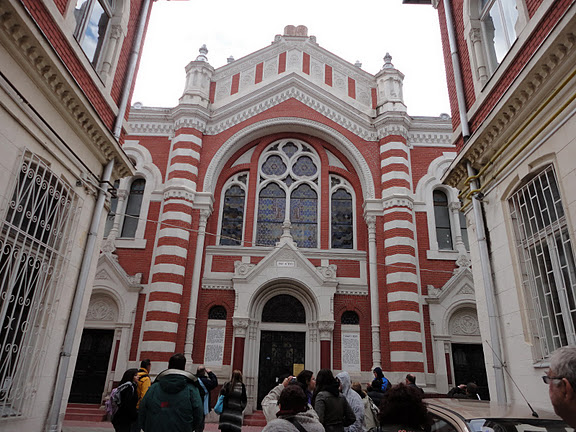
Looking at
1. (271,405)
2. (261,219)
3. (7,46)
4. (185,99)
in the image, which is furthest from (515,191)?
(185,99)

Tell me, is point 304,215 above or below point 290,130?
below

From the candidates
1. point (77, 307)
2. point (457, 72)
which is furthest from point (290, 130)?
point (77, 307)

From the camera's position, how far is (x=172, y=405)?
4215 mm

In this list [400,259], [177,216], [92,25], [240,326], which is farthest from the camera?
[177,216]

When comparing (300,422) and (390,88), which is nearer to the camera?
(300,422)

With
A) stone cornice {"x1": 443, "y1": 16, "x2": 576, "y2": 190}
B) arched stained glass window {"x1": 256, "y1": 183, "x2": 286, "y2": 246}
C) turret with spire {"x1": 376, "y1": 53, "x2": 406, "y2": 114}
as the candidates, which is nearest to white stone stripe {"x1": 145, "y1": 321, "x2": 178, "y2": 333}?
arched stained glass window {"x1": 256, "y1": 183, "x2": 286, "y2": 246}

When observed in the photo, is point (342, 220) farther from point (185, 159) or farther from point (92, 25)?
point (92, 25)

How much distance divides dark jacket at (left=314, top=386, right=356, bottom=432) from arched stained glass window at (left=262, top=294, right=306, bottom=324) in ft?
29.6

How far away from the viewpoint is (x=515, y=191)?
7.25 metres

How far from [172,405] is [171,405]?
0.01m

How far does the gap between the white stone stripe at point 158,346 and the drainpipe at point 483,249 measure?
8972 millimetres

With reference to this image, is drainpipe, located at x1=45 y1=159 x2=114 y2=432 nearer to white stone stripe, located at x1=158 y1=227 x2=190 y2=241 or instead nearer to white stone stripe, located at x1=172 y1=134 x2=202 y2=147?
white stone stripe, located at x1=158 y1=227 x2=190 y2=241

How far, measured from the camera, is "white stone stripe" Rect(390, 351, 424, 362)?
41.2ft

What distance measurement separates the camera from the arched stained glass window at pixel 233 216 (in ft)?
49.4
